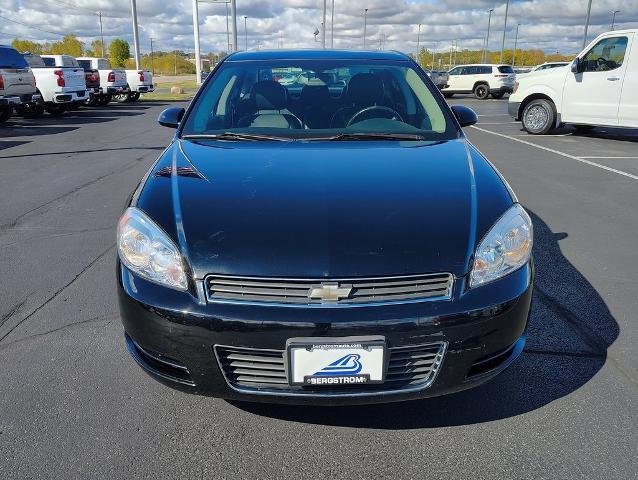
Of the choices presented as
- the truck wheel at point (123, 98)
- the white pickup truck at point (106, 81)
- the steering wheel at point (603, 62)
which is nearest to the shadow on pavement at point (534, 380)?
the steering wheel at point (603, 62)

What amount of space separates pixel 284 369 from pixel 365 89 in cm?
222

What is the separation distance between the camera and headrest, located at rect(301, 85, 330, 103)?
11.7 ft

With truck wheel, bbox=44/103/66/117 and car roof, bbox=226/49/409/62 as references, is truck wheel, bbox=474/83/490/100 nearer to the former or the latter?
truck wheel, bbox=44/103/66/117

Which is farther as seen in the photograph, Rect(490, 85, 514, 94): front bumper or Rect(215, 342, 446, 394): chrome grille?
Rect(490, 85, 514, 94): front bumper

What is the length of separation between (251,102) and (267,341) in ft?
6.76

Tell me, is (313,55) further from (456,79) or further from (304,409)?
(456,79)

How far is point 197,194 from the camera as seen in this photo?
2.44m

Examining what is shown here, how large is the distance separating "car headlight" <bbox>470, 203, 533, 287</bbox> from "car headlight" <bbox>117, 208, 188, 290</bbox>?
1147 millimetres

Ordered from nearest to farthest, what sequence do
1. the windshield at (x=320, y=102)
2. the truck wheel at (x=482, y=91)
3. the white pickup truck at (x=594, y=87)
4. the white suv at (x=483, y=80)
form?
the windshield at (x=320, y=102)
the white pickup truck at (x=594, y=87)
the white suv at (x=483, y=80)
the truck wheel at (x=482, y=91)

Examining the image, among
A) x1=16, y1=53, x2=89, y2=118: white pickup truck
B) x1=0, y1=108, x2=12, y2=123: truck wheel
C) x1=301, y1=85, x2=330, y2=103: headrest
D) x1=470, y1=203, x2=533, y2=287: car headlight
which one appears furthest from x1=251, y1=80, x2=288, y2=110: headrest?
x1=16, y1=53, x2=89, y2=118: white pickup truck

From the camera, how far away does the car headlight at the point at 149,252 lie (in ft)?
7.04

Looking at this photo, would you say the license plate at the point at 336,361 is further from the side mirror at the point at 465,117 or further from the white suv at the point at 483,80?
the white suv at the point at 483,80

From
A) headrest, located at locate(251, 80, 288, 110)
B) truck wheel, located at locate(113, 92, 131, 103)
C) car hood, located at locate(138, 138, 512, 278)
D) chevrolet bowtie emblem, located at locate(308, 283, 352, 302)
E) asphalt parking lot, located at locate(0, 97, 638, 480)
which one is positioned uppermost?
headrest, located at locate(251, 80, 288, 110)

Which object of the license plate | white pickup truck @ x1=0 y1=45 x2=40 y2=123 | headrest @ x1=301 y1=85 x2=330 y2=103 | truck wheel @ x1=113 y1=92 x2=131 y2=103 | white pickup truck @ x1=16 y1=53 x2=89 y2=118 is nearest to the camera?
the license plate
